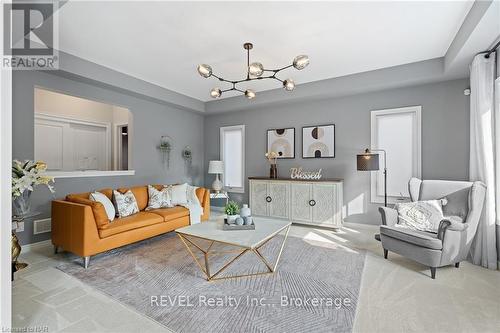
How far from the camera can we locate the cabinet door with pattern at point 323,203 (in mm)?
4238

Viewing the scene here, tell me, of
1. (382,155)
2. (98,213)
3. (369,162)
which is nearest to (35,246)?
(98,213)

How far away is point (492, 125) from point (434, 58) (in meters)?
1.30

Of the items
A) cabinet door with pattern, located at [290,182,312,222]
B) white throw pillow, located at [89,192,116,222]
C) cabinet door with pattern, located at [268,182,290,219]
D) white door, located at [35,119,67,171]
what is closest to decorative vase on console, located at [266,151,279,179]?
cabinet door with pattern, located at [268,182,290,219]

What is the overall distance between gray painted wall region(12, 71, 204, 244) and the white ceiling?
0.61 meters

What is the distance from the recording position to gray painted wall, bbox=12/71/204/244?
3217mm

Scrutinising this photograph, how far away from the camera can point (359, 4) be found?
2316mm

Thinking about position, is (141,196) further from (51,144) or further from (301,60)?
(301,60)

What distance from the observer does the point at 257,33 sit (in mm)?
2791

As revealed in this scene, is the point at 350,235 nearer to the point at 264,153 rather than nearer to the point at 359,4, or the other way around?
the point at 264,153

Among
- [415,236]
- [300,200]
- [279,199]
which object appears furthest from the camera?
[279,199]

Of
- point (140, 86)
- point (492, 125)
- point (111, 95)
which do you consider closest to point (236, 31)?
point (140, 86)

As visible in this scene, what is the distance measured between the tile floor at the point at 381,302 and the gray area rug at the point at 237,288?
12cm

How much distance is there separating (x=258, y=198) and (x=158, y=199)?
Answer: 1.99 meters

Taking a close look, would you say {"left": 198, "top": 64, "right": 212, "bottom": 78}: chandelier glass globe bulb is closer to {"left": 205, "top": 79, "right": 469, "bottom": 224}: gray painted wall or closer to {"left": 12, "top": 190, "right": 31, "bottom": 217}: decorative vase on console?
{"left": 12, "top": 190, "right": 31, "bottom": 217}: decorative vase on console
